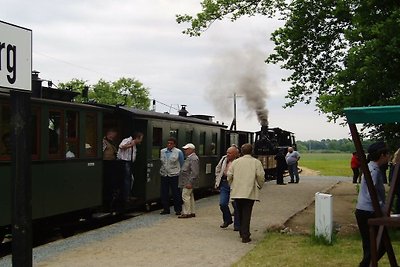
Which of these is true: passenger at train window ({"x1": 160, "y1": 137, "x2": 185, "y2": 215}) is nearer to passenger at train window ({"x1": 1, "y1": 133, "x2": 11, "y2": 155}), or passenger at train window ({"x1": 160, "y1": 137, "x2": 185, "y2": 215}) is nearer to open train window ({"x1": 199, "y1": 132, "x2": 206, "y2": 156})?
open train window ({"x1": 199, "y1": 132, "x2": 206, "y2": 156})

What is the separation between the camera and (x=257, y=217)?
14.3 meters

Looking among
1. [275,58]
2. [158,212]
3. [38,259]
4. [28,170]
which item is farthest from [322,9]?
[28,170]

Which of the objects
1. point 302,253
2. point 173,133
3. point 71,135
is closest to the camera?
point 302,253

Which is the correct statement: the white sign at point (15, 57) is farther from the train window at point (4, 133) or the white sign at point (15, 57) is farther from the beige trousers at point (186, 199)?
the beige trousers at point (186, 199)

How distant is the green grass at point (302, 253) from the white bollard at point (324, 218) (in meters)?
0.20

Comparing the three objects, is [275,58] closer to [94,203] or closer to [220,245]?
[94,203]

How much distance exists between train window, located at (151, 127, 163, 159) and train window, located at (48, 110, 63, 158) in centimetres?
430

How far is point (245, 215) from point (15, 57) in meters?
7.57

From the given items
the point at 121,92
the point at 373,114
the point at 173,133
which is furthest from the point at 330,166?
the point at 373,114

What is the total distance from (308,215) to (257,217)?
4.57 ft

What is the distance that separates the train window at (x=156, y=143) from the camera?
15602mm

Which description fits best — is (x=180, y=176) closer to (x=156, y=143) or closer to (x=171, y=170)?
(x=171, y=170)

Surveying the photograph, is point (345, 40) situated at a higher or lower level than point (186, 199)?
higher

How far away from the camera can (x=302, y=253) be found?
9445 millimetres
